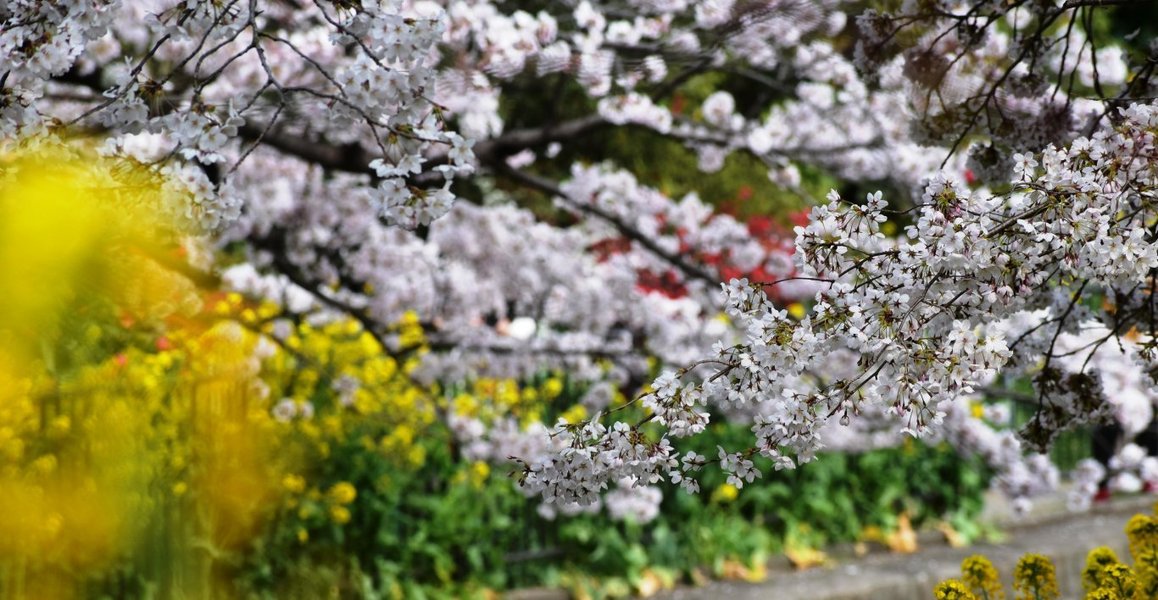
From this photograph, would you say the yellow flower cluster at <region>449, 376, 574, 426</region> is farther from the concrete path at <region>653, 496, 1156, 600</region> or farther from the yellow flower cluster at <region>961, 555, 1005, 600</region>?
the yellow flower cluster at <region>961, 555, 1005, 600</region>

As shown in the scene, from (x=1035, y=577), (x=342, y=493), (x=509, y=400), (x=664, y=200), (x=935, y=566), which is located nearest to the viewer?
(x=1035, y=577)

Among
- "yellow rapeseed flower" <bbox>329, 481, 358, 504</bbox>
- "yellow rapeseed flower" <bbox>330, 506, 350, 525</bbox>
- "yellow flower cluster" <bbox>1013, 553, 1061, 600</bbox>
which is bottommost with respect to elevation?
"yellow flower cluster" <bbox>1013, 553, 1061, 600</bbox>

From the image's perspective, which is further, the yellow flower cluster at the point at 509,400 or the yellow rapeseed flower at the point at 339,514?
the yellow flower cluster at the point at 509,400

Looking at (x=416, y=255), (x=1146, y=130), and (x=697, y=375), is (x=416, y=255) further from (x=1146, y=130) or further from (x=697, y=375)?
(x=1146, y=130)

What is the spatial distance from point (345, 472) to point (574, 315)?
1645mm

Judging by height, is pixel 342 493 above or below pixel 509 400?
below

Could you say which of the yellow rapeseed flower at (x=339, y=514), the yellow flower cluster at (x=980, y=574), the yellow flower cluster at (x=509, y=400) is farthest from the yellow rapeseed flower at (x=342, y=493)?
the yellow flower cluster at (x=980, y=574)

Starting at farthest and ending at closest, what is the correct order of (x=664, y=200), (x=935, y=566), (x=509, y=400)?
(x=664, y=200) → (x=935, y=566) → (x=509, y=400)

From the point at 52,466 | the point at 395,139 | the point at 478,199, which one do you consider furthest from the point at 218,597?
the point at 478,199

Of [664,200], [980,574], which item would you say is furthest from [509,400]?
[980,574]

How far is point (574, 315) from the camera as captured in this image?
19.9 feet

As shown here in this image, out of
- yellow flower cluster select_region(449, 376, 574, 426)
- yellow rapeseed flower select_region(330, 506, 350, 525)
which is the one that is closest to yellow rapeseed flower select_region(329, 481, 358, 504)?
yellow rapeseed flower select_region(330, 506, 350, 525)

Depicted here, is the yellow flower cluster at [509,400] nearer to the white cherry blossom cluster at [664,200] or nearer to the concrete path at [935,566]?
the white cherry blossom cluster at [664,200]

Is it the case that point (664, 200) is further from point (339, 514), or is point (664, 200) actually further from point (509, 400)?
point (339, 514)
